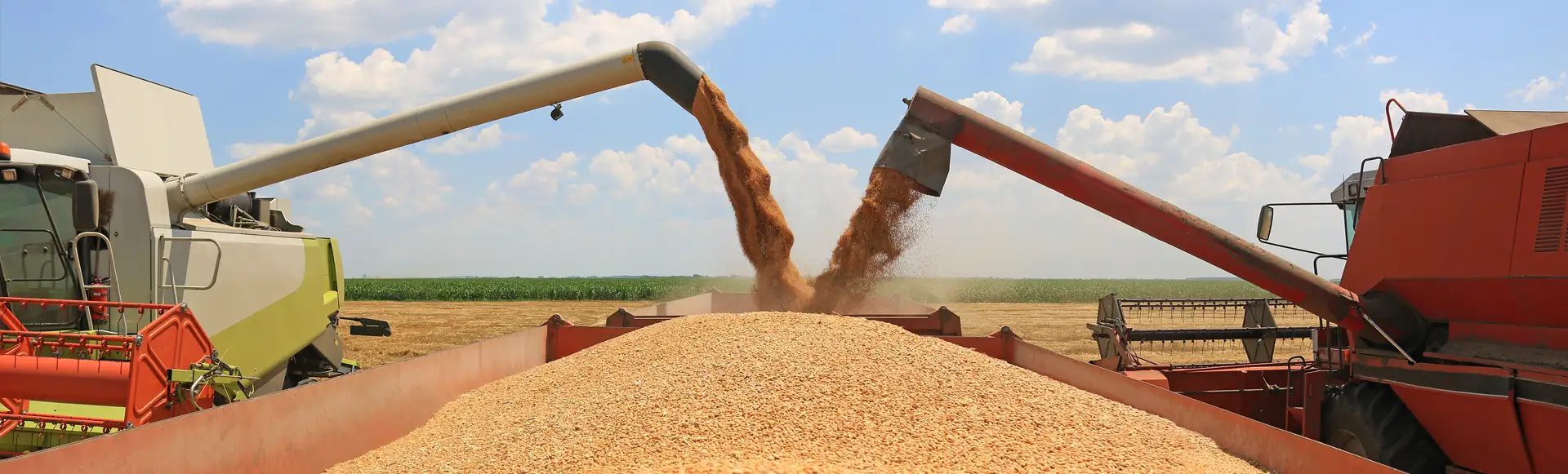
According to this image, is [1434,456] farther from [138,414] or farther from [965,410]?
[138,414]

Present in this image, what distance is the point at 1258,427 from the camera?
121 inches

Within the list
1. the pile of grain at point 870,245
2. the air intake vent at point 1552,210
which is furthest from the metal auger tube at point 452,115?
the air intake vent at point 1552,210

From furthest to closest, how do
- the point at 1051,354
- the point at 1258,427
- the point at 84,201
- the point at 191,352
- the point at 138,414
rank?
the point at 1051,354, the point at 84,201, the point at 191,352, the point at 138,414, the point at 1258,427

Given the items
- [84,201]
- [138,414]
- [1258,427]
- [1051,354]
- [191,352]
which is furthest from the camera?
[1051,354]

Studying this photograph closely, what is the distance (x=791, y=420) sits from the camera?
3.26m

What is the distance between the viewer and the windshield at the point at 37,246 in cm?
446

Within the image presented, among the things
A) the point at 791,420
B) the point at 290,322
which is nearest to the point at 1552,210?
the point at 791,420

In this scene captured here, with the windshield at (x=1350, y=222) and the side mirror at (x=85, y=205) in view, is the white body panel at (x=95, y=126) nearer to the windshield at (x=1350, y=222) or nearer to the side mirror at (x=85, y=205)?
the side mirror at (x=85, y=205)

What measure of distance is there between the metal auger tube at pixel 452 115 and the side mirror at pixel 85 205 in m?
0.71

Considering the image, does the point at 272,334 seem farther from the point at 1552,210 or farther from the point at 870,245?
the point at 1552,210

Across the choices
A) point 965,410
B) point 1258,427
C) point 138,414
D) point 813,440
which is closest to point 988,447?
point 965,410

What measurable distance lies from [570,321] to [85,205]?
2918mm

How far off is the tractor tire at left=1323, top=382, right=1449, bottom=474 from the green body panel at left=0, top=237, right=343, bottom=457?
16.8 ft

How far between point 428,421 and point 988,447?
240cm
